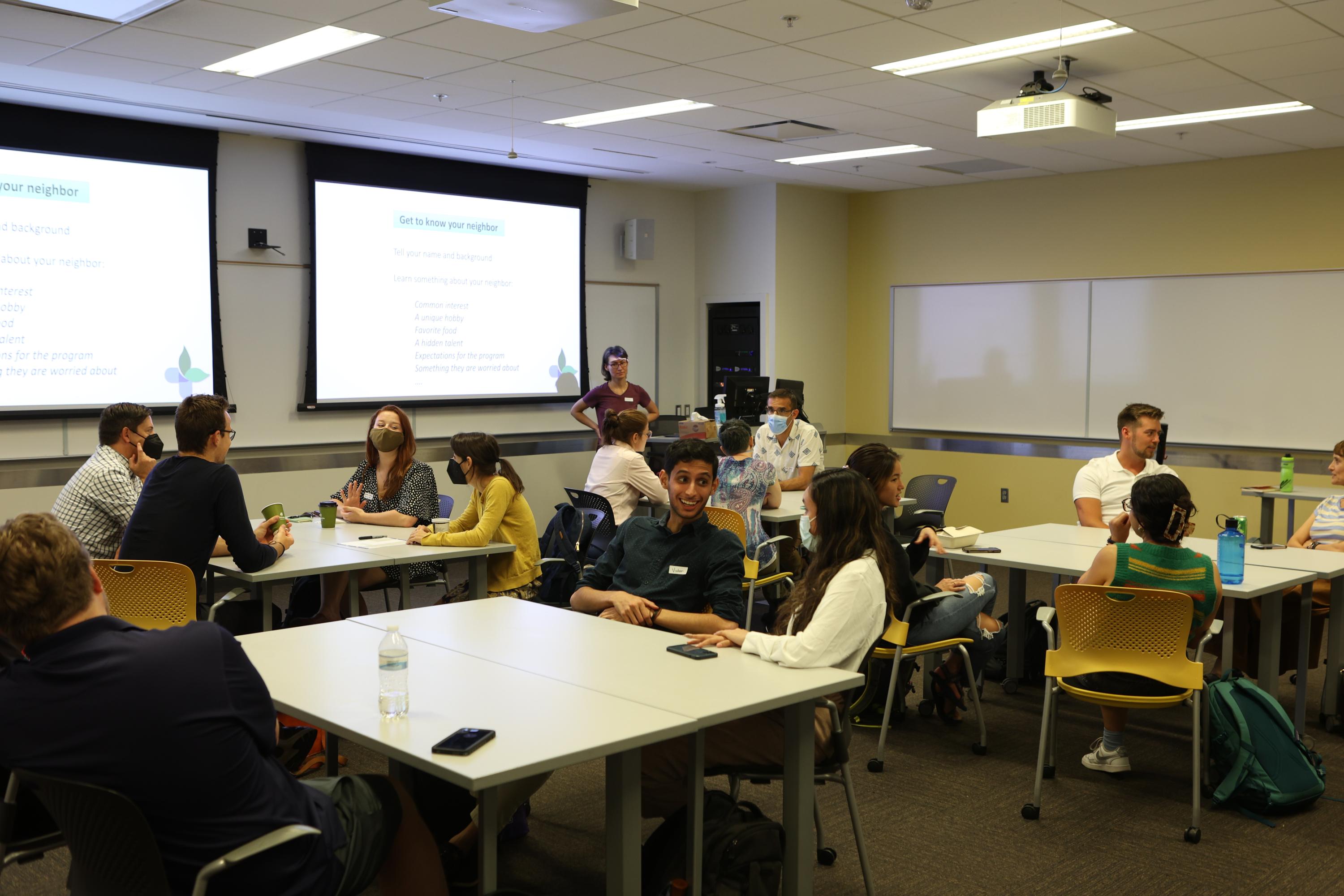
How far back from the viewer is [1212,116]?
6559 millimetres

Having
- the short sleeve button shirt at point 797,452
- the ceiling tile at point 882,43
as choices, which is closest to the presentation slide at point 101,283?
the short sleeve button shirt at point 797,452

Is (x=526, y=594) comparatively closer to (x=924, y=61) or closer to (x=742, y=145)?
(x=924, y=61)

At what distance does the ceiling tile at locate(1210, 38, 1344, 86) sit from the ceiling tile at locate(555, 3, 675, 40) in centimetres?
268

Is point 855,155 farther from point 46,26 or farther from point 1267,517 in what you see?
point 46,26

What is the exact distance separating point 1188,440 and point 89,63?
7587 millimetres

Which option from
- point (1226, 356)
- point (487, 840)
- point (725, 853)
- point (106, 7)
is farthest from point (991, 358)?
point (487, 840)

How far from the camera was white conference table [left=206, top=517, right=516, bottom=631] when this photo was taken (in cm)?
429

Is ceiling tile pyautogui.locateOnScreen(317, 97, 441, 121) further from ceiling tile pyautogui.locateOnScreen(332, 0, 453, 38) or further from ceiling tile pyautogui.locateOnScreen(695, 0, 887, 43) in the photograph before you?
ceiling tile pyautogui.locateOnScreen(695, 0, 887, 43)

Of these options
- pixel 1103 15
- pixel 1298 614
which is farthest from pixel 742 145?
pixel 1298 614

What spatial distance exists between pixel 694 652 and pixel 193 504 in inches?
83.2

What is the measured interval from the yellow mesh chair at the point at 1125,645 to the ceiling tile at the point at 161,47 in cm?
440

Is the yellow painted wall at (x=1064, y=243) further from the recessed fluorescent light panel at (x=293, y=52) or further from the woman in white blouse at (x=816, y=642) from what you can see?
the woman in white blouse at (x=816, y=642)

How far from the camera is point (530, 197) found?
8938mm

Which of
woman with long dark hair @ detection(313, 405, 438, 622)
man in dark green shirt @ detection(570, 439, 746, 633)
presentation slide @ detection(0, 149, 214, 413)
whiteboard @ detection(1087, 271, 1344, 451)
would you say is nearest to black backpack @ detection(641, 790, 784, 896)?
man in dark green shirt @ detection(570, 439, 746, 633)
